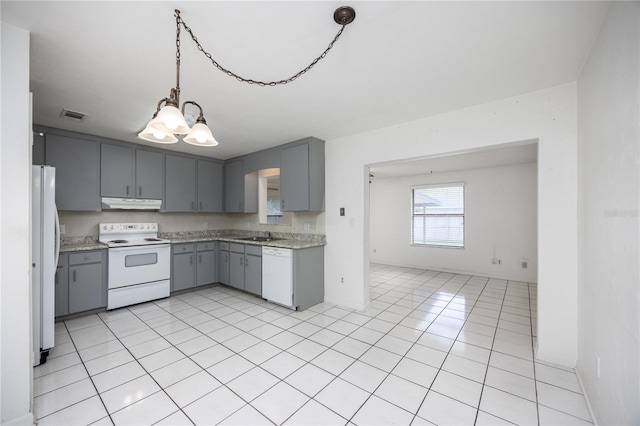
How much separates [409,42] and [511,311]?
12.2 ft

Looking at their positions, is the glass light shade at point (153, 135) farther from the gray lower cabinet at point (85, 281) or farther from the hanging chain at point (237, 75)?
the gray lower cabinet at point (85, 281)

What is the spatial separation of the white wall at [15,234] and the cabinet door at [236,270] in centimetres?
279

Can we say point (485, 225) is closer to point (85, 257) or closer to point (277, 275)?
point (277, 275)

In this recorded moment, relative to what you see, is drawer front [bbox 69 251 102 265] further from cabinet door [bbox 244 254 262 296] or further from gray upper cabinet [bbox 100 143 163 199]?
cabinet door [bbox 244 254 262 296]

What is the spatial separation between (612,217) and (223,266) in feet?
15.8

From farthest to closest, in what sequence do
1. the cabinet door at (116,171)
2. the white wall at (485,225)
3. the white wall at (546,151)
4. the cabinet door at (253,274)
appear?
the white wall at (485,225) < the cabinet door at (253,274) < the cabinet door at (116,171) < the white wall at (546,151)

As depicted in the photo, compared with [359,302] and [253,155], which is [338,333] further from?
[253,155]

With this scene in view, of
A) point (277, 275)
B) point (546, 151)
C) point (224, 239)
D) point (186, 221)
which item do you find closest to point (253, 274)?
point (277, 275)

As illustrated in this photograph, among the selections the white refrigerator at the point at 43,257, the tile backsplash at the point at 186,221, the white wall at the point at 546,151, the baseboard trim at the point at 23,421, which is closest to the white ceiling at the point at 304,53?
the white wall at the point at 546,151

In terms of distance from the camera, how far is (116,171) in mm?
4020

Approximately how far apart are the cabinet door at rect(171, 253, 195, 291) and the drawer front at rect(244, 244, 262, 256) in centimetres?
103

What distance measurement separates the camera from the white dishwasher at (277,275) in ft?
12.1

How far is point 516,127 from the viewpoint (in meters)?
2.53

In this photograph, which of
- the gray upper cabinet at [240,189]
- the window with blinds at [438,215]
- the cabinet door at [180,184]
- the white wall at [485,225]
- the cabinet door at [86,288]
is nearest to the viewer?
the cabinet door at [86,288]
